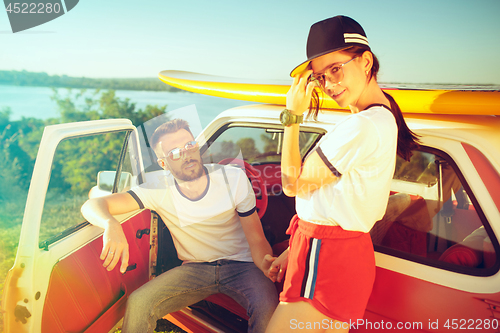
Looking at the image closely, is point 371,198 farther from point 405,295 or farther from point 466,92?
point 466,92

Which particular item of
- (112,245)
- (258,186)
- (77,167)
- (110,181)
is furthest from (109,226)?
(77,167)

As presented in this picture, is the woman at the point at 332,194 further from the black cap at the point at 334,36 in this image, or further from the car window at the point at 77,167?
the car window at the point at 77,167

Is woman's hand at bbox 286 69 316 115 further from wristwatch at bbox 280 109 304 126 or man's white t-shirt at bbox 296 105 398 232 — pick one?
man's white t-shirt at bbox 296 105 398 232

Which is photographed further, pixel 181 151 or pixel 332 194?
pixel 181 151

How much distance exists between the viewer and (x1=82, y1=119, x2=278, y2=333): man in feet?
6.66

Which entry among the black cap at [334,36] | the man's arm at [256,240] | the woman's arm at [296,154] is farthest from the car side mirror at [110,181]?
the black cap at [334,36]

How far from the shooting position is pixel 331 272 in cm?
130

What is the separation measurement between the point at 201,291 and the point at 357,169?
4.64ft

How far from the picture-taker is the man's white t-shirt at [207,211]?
2145 mm

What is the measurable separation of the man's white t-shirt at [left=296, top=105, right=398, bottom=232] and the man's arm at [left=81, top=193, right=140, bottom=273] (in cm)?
114

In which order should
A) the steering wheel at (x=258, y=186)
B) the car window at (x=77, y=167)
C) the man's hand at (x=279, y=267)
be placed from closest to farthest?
the man's hand at (x=279, y=267)
the steering wheel at (x=258, y=186)
the car window at (x=77, y=167)

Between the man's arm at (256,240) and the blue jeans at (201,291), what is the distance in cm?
10

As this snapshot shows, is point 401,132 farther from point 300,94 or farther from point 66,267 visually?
point 66,267

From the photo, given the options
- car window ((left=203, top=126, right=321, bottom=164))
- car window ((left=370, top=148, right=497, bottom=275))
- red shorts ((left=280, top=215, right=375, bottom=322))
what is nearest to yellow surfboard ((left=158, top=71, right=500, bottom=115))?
car window ((left=370, top=148, right=497, bottom=275))
